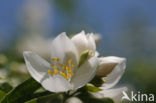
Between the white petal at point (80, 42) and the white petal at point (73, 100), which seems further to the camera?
the white petal at point (80, 42)

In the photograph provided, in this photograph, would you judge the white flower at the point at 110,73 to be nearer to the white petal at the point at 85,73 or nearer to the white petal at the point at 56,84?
the white petal at the point at 85,73

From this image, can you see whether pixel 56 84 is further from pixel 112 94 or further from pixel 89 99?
pixel 112 94

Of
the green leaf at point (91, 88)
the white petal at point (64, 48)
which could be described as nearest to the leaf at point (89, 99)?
the green leaf at point (91, 88)

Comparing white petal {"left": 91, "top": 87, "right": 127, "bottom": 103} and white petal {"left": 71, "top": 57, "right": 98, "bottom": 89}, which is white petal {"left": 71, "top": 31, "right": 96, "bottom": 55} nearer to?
white petal {"left": 71, "top": 57, "right": 98, "bottom": 89}

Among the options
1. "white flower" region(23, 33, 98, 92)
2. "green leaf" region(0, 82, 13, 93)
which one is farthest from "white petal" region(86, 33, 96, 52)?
"green leaf" region(0, 82, 13, 93)

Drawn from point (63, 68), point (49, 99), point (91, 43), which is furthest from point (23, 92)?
point (91, 43)

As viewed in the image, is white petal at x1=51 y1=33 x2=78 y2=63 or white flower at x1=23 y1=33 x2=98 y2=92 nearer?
white flower at x1=23 y1=33 x2=98 y2=92

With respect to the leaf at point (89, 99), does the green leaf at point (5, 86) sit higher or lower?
higher
